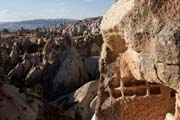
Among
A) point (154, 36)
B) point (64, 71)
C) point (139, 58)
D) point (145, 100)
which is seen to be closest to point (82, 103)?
point (64, 71)

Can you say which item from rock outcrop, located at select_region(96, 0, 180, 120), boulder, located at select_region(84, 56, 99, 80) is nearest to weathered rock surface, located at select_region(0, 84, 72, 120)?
rock outcrop, located at select_region(96, 0, 180, 120)

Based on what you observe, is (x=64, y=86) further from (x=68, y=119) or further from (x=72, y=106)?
(x=68, y=119)

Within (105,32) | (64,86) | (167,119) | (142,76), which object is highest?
(105,32)

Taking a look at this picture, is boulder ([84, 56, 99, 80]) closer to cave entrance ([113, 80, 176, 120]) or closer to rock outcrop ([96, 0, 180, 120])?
rock outcrop ([96, 0, 180, 120])

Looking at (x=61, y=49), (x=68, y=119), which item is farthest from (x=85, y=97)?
(x=61, y=49)

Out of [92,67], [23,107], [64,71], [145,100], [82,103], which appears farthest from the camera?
[92,67]

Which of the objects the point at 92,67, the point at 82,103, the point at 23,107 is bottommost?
the point at 92,67

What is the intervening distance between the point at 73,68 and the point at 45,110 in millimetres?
9823

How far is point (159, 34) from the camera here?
4.11 metres

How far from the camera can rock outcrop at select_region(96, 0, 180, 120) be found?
4.08m

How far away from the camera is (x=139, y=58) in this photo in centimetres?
459

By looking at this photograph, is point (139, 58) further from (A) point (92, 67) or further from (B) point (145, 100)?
(A) point (92, 67)

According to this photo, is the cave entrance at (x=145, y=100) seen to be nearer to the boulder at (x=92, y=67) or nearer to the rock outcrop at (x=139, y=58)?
the rock outcrop at (x=139, y=58)

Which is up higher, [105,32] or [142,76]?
[105,32]
